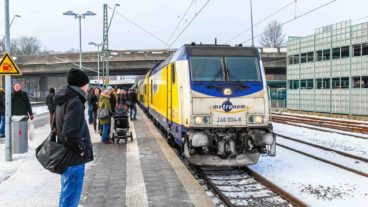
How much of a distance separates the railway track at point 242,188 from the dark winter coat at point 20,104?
5.18 meters

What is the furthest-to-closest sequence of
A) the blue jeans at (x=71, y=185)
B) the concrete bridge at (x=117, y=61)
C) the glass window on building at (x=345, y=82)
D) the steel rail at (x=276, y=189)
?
the concrete bridge at (x=117, y=61) < the glass window on building at (x=345, y=82) < the steel rail at (x=276, y=189) < the blue jeans at (x=71, y=185)

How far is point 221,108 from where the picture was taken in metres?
9.34

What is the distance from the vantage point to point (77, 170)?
15.1 feet

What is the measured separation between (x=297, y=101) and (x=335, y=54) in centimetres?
732

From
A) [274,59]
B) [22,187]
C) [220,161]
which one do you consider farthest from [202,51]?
[274,59]

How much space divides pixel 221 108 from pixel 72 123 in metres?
5.26

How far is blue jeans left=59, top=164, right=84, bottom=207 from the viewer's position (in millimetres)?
4570

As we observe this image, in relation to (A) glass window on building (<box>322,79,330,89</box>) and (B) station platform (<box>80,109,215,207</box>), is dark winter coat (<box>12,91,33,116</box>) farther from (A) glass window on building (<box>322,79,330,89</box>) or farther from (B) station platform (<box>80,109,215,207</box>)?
(A) glass window on building (<box>322,79,330,89</box>)

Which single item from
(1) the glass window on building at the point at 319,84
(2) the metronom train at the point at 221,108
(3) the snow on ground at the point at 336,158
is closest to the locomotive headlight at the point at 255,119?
(2) the metronom train at the point at 221,108

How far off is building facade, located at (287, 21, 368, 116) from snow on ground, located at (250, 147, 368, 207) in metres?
19.4

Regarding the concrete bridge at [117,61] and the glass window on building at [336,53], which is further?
the concrete bridge at [117,61]

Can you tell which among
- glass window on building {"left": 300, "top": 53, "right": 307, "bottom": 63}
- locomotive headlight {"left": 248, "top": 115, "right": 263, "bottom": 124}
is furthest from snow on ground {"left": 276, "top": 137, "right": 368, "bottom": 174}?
glass window on building {"left": 300, "top": 53, "right": 307, "bottom": 63}

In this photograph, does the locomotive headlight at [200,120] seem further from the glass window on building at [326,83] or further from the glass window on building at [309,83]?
the glass window on building at [309,83]

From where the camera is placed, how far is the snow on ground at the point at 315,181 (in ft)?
25.1
